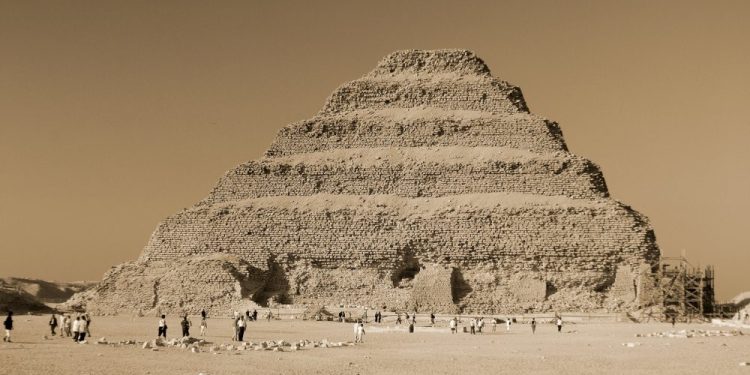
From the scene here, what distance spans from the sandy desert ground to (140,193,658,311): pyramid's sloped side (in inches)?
628

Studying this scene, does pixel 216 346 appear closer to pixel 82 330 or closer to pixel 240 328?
pixel 240 328

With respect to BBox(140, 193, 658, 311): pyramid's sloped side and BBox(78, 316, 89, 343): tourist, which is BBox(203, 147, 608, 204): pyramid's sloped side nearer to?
BBox(140, 193, 658, 311): pyramid's sloped side

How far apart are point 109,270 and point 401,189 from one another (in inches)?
667

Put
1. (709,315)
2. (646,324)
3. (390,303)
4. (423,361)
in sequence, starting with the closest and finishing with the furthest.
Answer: (423,361) < (646,324) < (709,315) < (390,303)

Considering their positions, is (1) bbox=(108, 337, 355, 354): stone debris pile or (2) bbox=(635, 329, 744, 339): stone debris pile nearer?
(1) bbox=(108, 337, 355, 354): stone debris pile

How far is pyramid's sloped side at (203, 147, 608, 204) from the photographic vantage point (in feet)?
204

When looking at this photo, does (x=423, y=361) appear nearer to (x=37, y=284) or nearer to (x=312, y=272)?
(x=312, y=272)

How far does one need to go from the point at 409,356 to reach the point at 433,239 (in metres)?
30.1

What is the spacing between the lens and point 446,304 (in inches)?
2227

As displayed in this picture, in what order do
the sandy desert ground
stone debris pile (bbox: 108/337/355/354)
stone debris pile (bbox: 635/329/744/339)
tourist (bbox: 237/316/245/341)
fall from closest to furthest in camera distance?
the sandy desert ground, stone debris pile (bbox: 108/337/355/354), tourist (bbox: 237/316/245/341), stone debris pile (bbox: 635/329/744/339)

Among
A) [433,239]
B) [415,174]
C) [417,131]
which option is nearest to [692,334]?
[433,239]

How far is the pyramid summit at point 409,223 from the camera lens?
5762cm

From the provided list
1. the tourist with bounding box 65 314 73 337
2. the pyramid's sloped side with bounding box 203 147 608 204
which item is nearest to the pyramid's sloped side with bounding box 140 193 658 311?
the pyramid's sloped side with bounding box 203 147 608 204

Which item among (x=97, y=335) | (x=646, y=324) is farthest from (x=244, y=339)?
(x=646, y=324)
